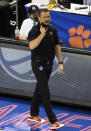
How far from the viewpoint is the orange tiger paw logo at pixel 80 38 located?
6.91m

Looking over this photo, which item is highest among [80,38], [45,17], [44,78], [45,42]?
[45,17]

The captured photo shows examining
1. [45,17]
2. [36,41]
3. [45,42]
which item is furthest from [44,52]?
[45,17]

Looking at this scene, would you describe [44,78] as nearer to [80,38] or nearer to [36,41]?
[36,41]

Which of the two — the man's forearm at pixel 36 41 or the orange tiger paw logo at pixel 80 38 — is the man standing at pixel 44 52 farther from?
the orange tiger paw logo at pixel 80 38

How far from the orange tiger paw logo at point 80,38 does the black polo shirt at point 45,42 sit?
152 centimetres

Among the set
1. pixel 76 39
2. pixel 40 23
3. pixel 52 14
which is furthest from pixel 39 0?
pixel 40 23

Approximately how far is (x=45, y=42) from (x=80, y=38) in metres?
1.67

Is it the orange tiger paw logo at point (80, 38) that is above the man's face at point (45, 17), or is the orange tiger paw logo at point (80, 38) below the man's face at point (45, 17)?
below

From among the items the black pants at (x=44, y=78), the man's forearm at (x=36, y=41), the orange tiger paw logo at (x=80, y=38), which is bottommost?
the black pants at (x=44, y=78)

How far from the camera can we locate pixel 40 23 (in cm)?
528

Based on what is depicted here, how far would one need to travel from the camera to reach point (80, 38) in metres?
6.94

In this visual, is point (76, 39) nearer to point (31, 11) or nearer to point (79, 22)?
point (79, 22)

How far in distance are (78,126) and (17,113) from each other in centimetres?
95

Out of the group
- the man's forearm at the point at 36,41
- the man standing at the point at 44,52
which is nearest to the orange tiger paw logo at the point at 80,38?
the man standing at the point at 44,52
